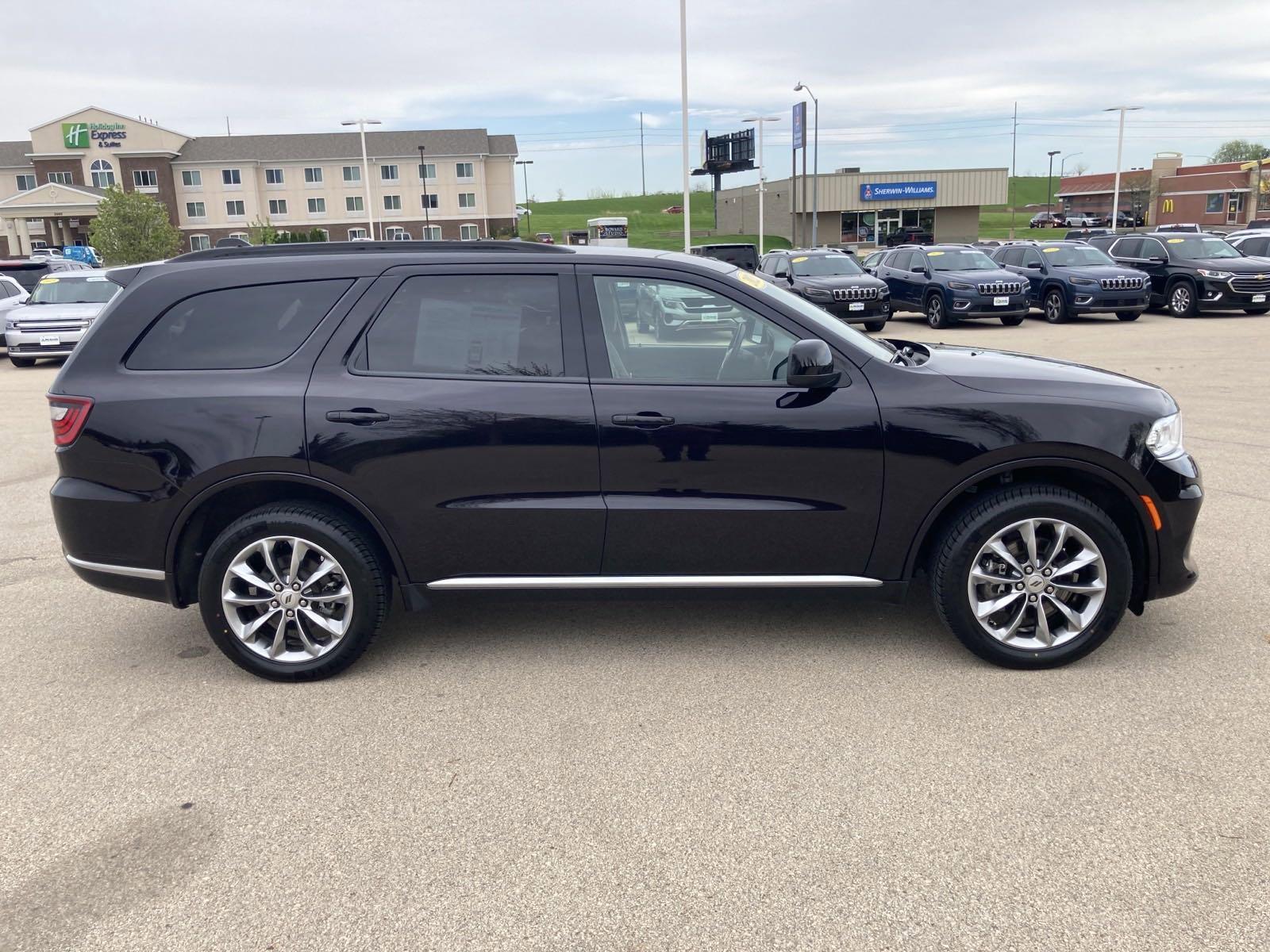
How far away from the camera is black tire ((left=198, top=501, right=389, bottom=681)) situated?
4.29 metres

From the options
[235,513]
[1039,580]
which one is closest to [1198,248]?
[1039,580]

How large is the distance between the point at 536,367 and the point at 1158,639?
3086 millimetres

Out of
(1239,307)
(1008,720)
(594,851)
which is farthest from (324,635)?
(1239,307)

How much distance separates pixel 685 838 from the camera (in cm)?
319

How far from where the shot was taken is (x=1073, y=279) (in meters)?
21.3

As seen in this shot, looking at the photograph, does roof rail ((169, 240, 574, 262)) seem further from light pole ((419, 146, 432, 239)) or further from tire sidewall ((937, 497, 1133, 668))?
light pole ((419, 146, 432, 239))

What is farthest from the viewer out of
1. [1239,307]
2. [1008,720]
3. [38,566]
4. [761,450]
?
[1239,307]

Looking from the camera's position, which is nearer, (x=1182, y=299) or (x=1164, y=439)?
(x=1164, y=439)

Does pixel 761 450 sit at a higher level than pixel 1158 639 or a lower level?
higher

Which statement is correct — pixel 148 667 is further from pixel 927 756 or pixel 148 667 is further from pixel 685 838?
pixel 927 756

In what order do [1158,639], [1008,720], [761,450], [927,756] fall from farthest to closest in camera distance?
[1158,639]
[761,450]
[1008,720]
[927,756]

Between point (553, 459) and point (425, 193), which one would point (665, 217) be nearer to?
point (425, 193)

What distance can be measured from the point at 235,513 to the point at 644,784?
2.23 metres

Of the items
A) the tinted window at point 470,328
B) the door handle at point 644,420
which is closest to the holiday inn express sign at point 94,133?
the tinted window at point 470,328
